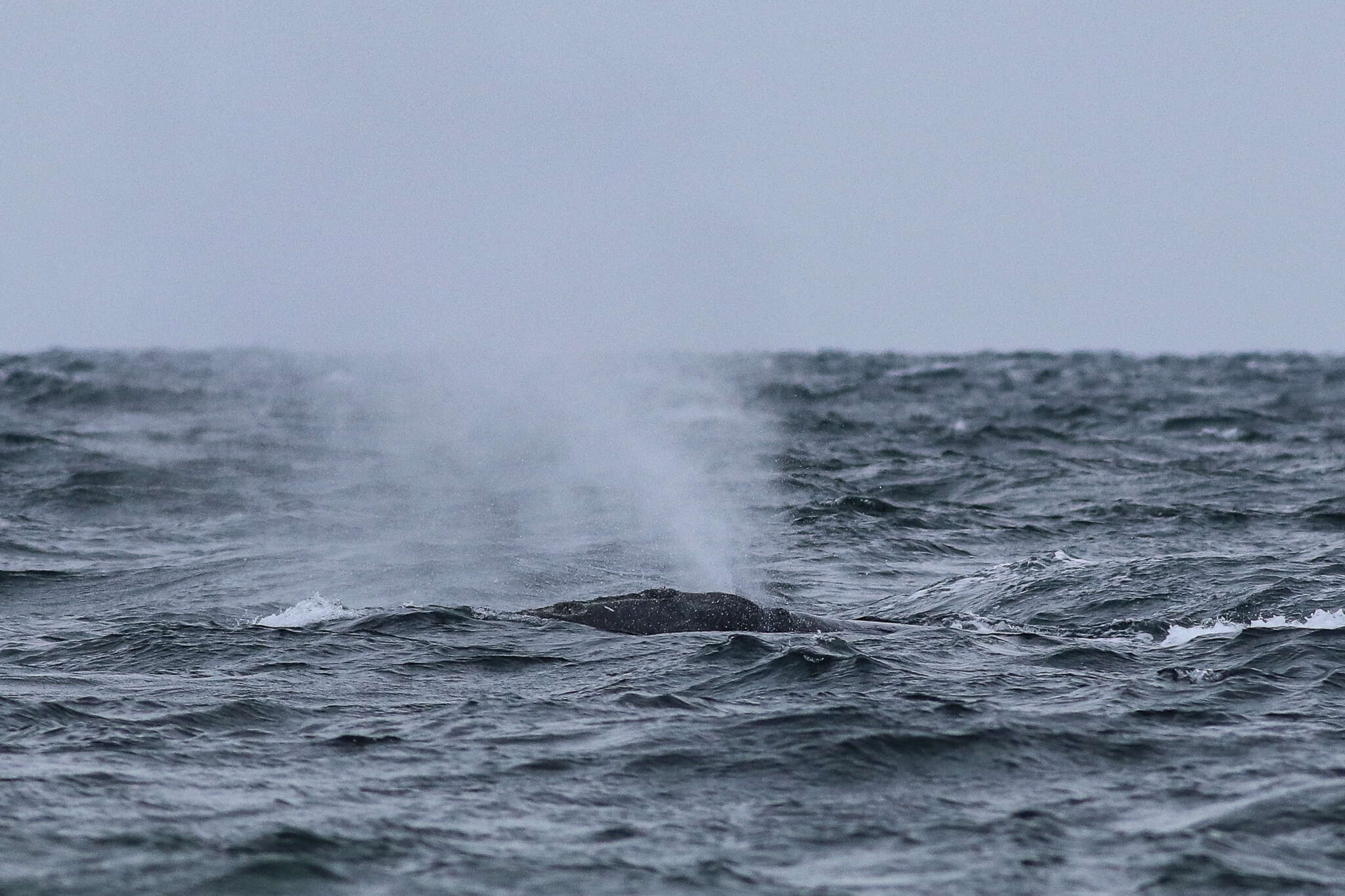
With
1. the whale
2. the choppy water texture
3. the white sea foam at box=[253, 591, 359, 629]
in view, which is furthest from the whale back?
the white sea foam at box=[253, 591, 359, 629]

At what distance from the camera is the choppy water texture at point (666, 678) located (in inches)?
383

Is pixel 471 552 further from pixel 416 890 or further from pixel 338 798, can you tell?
pixel 416 890

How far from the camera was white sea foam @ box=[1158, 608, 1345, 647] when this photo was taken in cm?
1681

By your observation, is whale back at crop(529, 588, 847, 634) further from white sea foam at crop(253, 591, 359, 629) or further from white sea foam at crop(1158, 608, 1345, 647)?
white sea foam at crop(1158, 608, 1345, 647)

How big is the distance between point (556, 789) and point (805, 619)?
6.78 meters

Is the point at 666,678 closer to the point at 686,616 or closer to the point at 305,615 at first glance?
the point at 686,616

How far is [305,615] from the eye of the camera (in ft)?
59.3

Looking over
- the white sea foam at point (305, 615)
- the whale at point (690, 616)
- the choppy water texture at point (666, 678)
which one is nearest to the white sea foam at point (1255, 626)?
the choppy water texture at point (666, 678)

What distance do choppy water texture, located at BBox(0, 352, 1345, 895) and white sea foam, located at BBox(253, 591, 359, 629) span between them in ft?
0.32

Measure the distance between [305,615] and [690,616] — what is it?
4224 mm

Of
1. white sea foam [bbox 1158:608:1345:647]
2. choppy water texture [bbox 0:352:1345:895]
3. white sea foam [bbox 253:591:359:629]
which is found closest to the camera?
choppy water texture [bbox 0:352:1345:895]

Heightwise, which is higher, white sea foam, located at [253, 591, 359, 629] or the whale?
the whale

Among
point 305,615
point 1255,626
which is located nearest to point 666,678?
point 305,615

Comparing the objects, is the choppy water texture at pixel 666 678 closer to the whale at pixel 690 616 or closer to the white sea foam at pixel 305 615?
the white sea foam at pixel 305 615
